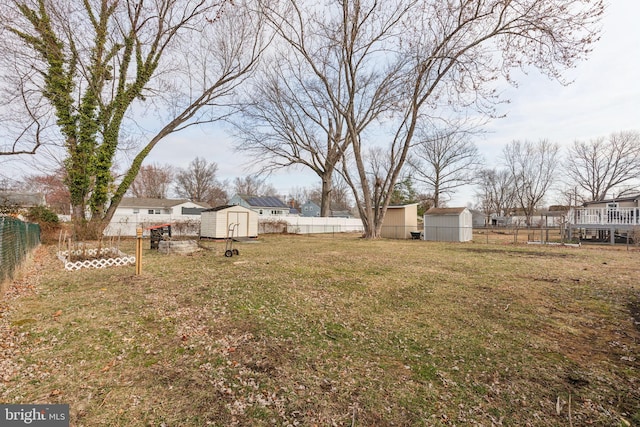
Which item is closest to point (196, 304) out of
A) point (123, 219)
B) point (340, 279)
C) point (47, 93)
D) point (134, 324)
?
point (134, 324)

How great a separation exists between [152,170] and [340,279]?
4735 cm

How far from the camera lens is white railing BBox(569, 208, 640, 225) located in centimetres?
1568

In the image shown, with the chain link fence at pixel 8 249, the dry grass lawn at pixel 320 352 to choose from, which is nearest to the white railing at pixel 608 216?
the dry grass lawn at pixel 320 352

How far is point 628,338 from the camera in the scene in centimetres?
372

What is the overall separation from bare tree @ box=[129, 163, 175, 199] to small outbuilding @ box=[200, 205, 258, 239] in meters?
31.6

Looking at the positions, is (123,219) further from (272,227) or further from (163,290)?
(163,290)

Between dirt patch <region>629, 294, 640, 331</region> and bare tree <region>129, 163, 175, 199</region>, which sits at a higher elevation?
bare tree <region>129, 163, 175, 199</region>

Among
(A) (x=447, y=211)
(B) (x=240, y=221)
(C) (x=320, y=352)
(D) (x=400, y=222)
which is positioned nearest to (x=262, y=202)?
(B) (x=240, y=221)

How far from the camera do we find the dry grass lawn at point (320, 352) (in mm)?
2340

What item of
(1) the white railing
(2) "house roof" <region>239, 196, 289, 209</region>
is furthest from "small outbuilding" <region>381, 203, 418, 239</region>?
(2) "house roof" <region>239, 196, 289, 209</region>

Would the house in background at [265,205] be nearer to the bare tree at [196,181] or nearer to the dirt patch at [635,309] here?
the bare tree at [196,181]

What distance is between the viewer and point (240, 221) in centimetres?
1898

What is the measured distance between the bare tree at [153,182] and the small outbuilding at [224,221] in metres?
31.6

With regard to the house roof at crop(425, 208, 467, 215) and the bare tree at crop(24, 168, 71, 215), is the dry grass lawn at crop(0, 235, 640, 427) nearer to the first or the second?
the house roof at crop(425, 208, 467, 215)
